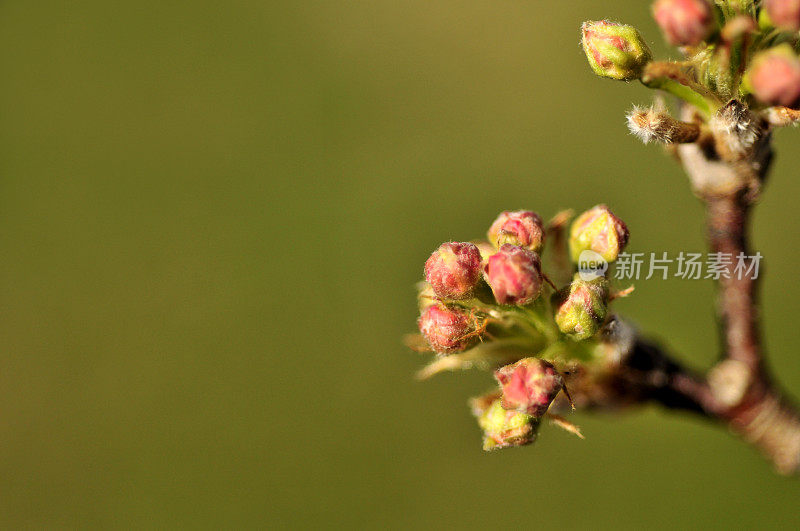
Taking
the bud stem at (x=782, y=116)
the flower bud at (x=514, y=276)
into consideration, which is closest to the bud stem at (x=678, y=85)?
the bud stem at (x=782, y=116)

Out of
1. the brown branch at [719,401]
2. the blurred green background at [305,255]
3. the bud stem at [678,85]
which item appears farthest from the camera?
the blurred green background at [305,255]

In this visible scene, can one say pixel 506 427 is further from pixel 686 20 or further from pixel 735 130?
pixel 686 20

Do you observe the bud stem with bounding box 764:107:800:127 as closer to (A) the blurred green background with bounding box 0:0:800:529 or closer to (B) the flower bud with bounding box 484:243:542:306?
(B) the flower bud with bounding box 484:243:542:306

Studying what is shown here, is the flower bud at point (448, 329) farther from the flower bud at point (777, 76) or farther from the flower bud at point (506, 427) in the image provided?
the flower bud at point (777, 76)

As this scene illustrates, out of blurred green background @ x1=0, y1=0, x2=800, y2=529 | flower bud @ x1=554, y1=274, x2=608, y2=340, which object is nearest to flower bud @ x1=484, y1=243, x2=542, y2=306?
flower bud @ x1=554, y1=274, x2=608, y2=340

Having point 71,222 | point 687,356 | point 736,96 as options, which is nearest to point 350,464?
point 687,356
